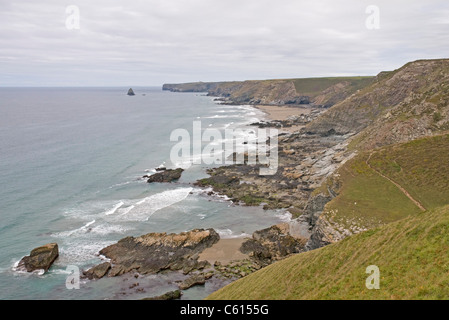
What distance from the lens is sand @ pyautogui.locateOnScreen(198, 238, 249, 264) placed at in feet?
132

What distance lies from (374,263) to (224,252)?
2268cm

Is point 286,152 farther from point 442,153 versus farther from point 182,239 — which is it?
point 182,239

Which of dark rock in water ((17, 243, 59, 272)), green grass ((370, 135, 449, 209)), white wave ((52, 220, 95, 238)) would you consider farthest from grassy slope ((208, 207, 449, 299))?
white wave ((52, 220, 95, 238))

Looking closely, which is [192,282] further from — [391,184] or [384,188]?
[391,184]

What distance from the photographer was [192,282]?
35562mm

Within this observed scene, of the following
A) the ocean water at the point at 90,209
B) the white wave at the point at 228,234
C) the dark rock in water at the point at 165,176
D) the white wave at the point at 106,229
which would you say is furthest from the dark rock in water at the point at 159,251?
the dark rock in water at the point at 165,176

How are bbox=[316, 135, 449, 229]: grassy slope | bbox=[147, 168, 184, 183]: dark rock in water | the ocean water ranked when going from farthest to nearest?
bbox=[147, 168, 184, 183]: dark rock in water
bbox=[316, 135, 449, 229]: grassy slope
the ocean water

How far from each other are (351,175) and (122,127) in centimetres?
10750

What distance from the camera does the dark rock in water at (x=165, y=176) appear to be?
228 feet

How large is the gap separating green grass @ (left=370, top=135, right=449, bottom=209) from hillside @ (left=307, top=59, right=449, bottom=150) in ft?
57.6

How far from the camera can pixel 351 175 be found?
46.6 metres

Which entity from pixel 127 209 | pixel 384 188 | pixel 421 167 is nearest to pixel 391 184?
pixel 384 188

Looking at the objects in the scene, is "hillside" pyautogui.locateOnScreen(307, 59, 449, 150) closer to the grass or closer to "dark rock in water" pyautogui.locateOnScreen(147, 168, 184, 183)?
the grass

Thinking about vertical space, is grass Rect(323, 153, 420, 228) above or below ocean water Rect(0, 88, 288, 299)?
above
